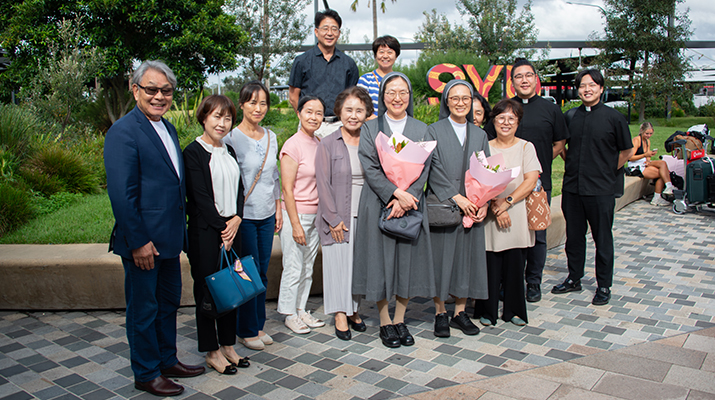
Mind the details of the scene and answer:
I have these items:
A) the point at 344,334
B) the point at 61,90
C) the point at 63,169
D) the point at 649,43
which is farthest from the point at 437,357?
the point at 649,43

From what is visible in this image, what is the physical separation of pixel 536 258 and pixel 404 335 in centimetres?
173

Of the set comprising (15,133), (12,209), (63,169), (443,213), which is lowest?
(12,209)

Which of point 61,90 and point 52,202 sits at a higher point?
point 61,90

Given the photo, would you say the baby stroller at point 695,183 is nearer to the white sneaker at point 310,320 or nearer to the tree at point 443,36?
the white sneaker at point 310,320

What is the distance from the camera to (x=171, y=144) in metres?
3.15

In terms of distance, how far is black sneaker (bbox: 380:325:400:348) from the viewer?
150 inches

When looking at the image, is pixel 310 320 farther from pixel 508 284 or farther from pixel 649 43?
pixel 649 43

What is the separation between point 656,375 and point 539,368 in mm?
720

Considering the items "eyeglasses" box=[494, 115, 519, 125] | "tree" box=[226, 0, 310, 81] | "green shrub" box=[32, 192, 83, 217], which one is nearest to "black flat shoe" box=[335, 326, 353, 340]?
"eyeglasses" box=[494, 115, 519, 125]

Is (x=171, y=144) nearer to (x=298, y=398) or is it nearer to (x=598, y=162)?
(x=298, y=398)

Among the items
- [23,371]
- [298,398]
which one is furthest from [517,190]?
[23,371]

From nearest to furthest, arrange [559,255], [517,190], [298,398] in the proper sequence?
[298,398] → [517,190] → [559,255]

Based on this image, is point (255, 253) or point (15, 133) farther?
point (15, 133)

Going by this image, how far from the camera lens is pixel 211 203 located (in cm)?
327
